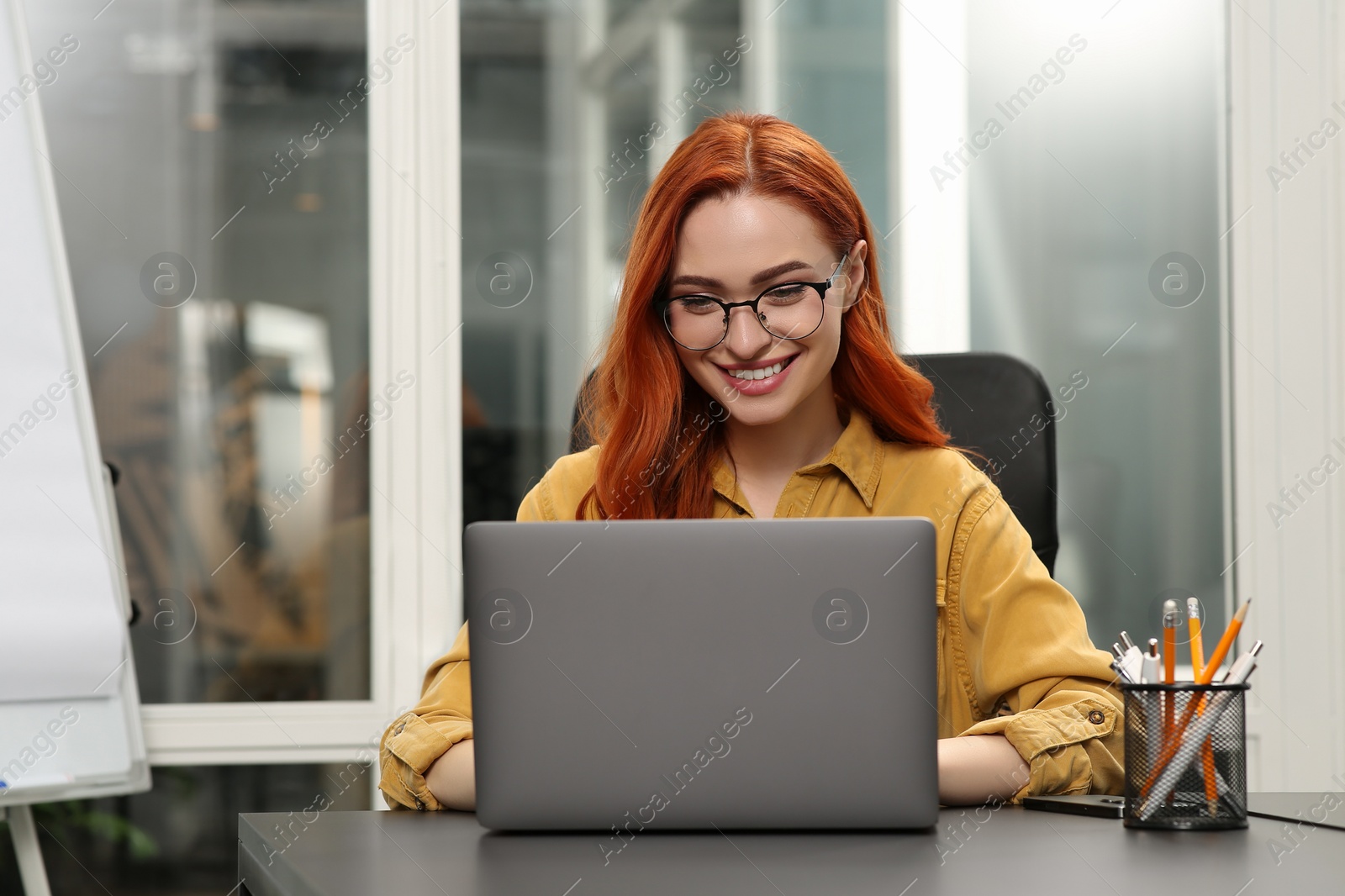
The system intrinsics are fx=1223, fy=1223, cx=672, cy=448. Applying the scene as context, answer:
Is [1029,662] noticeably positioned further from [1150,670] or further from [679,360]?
[679,360]

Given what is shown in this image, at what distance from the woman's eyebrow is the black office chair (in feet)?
0.83

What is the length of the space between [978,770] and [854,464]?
1.74 ft

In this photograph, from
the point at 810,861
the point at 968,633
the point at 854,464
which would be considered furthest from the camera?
the point at 854,464

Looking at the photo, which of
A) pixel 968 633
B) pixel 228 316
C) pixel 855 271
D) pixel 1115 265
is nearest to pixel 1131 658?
pixel 968 633

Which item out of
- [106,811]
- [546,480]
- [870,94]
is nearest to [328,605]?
[106,811]

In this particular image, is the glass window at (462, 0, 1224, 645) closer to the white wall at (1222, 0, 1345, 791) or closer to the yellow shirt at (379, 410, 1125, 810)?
the white wall at (1222, 0, 1345, 791)

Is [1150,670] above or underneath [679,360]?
underneath

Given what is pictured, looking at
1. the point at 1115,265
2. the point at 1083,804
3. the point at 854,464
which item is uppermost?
the point at 1115,265

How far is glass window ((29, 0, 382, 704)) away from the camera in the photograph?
237cm

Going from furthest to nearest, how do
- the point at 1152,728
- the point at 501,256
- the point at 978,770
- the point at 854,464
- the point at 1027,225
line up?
the point at 1027,225
the point at 501,256
the point at 854,464
the point at 978,770
the point at 1152,728

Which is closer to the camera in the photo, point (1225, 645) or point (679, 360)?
point (1225, 645)

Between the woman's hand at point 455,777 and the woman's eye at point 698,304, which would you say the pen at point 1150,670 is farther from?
the woman's eye at point 698,304

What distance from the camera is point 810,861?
0.77m

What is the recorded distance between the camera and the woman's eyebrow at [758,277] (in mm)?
1361
